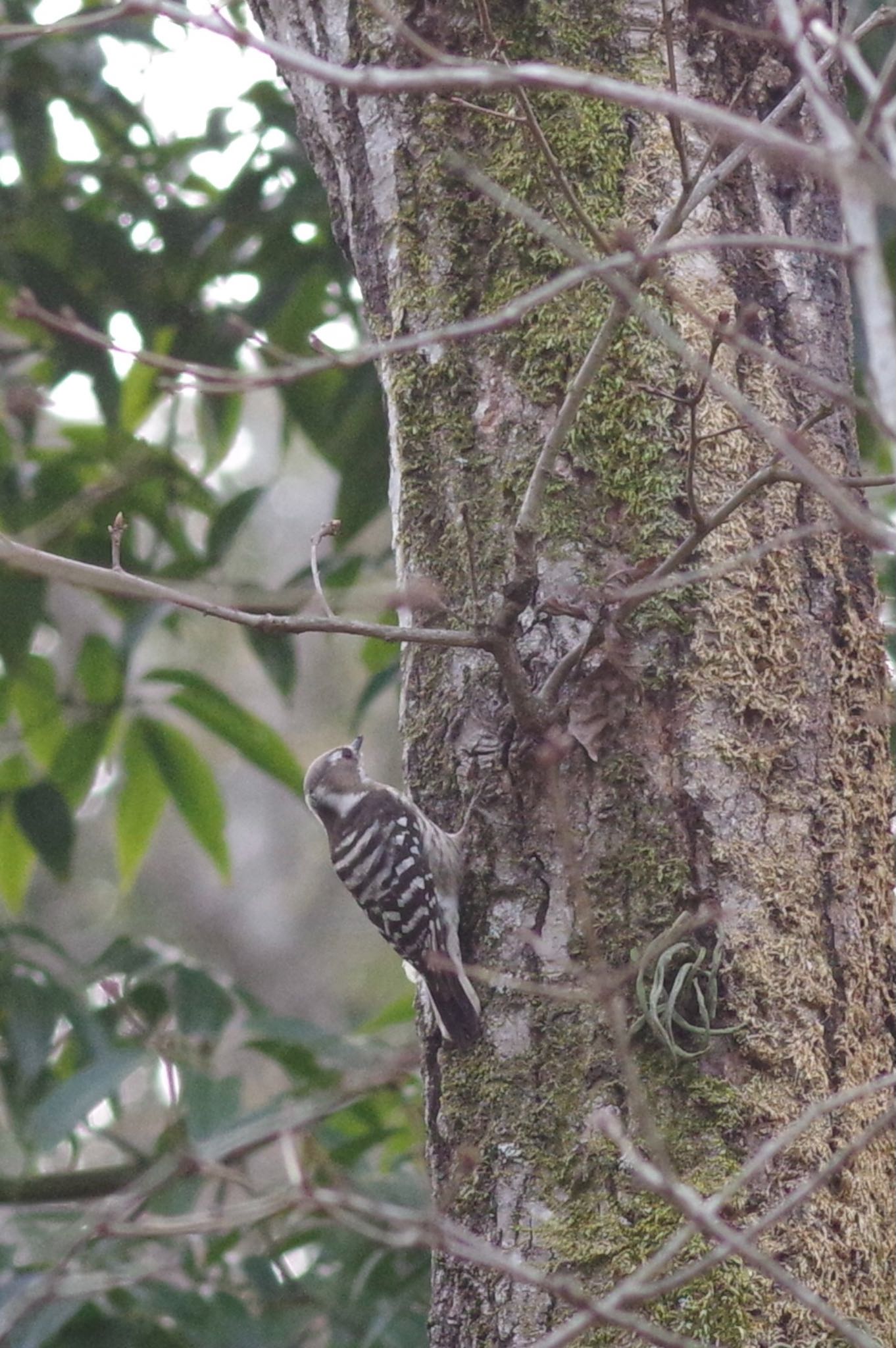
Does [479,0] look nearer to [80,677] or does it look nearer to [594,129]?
[594,129]

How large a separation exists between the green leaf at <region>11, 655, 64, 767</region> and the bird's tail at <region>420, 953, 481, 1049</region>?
1941mm

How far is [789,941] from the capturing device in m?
2.21

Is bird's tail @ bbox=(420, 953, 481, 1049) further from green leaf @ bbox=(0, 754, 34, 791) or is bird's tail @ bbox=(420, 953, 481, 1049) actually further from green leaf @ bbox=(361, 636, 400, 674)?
green leaf @ bbox=(0, 754, 34, 791)

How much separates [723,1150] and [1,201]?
3116 millimetres

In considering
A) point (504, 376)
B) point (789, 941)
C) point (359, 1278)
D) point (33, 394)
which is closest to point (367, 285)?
point (504, 376)

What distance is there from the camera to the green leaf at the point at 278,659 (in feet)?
13.1

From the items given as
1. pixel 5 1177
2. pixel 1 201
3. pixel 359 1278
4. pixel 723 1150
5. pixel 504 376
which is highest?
pixel 1 201

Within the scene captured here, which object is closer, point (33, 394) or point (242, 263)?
point (33, 394)

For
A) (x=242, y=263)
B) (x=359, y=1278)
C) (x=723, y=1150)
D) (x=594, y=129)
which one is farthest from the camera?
(x=242, y=263)

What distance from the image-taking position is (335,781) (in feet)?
13.7

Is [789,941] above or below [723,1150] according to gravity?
above

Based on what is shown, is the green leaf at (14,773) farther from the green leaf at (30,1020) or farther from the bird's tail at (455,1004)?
the bird's tail at (455,1004)

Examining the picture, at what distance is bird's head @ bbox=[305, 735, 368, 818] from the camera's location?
4.06 m

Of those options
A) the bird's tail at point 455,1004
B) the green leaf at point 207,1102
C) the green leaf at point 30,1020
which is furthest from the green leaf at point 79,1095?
the bird's tail at point 455,1004
